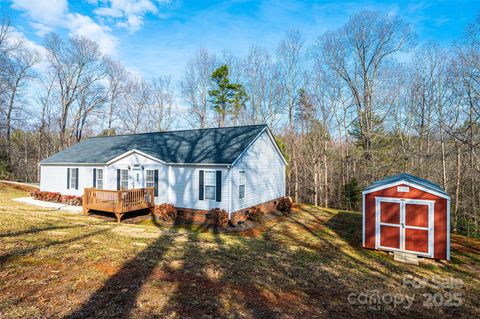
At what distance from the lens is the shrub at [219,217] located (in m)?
12.2

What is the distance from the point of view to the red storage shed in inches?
341

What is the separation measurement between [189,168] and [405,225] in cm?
1019

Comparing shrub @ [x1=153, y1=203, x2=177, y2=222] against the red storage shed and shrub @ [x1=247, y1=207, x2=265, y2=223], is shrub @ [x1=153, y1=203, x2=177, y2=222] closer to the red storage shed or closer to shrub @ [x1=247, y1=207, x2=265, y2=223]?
shrub @ [x1=247, y1=207, x2=265, y2=223]

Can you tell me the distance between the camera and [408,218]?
913cm

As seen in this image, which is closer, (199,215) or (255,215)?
(199,215)

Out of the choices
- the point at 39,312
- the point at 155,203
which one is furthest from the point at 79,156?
the point at 39,312

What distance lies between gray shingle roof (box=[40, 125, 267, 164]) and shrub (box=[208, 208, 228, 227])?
2.51 m

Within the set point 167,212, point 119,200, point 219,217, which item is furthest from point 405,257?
A: point 119,200

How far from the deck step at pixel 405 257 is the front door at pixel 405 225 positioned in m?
0.15

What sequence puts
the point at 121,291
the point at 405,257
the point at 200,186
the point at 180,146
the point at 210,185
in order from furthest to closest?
the point at 180,146
the point at 200,186
the point at 210,185
the point at 405,257
the point at 121,291

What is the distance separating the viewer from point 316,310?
14.8 feet

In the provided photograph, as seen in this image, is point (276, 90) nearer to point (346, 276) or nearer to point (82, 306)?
point (346, 276)

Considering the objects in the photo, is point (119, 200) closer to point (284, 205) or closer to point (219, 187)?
point (219, 187)

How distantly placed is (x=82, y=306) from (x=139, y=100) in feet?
113
